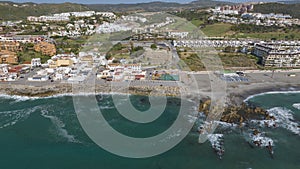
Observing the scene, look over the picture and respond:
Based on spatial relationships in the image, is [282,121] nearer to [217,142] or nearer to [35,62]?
[217,142]

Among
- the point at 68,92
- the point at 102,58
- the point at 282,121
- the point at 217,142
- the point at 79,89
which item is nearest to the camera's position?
the point at 217,142

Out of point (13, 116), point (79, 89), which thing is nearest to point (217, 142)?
point (79, 89)

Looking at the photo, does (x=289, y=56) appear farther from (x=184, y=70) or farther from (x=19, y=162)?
(x=19, y=162)

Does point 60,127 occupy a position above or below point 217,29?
below

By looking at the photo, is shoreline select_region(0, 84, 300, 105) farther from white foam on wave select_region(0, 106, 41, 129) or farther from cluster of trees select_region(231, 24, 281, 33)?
cluster of trees select_region(231, 24, 281, 33)

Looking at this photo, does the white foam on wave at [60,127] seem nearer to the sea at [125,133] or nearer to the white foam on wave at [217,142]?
the sea at [125,133]

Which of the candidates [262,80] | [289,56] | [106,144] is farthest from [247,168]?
[289,56]

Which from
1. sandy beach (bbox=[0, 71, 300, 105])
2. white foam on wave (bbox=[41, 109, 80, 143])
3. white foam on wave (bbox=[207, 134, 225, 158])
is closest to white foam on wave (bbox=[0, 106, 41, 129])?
white foam on wave (bbox=[41, 109, 80, 143])

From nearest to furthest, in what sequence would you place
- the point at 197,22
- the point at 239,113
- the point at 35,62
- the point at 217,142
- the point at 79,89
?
1. the point at 217,142
2. the point at 239,113
3. the point at 79,89
4. the point at 35,62
5. the point at 197,22
